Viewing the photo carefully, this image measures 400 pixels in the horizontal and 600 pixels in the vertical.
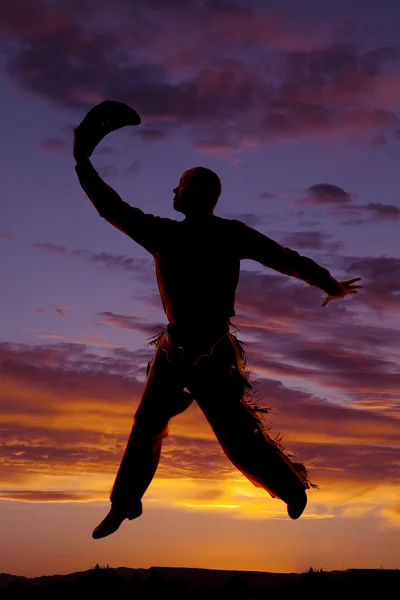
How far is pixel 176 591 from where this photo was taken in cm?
802

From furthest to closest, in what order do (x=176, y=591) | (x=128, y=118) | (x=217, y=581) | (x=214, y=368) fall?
(x=217, y=581) < (x=176, y=591) < (x=128, y=118) < (x=214, y=368)

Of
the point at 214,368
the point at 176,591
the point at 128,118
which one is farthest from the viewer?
the point at 176,591

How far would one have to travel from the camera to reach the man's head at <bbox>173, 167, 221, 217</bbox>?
7.09m

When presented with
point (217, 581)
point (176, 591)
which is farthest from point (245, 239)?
point (217, 581)

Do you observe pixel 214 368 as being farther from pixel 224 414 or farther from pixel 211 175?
pixel 211 175

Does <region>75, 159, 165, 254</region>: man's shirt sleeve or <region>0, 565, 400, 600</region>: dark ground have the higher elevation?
<region>75, 159, 165, 254</region>: man's shirt sleeve

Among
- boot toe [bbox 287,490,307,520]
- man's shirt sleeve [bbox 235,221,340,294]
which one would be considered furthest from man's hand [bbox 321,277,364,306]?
boot toe [bbox 287,490,307,520]

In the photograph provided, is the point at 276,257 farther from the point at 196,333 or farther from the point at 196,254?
the point at 196,333

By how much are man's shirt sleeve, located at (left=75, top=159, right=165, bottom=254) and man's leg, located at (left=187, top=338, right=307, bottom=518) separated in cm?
110

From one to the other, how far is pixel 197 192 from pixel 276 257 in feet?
2.87

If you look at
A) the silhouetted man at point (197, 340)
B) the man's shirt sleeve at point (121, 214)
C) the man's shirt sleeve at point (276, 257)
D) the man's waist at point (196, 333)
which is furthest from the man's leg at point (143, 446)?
the man's shirt sleeve at point (276, 257)

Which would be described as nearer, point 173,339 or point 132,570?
point 173,339

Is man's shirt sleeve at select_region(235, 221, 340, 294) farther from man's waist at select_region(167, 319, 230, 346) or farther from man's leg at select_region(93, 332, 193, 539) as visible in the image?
man's leg at select_region(93, 332, 193, 539)

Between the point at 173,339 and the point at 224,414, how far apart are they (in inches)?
29.5
